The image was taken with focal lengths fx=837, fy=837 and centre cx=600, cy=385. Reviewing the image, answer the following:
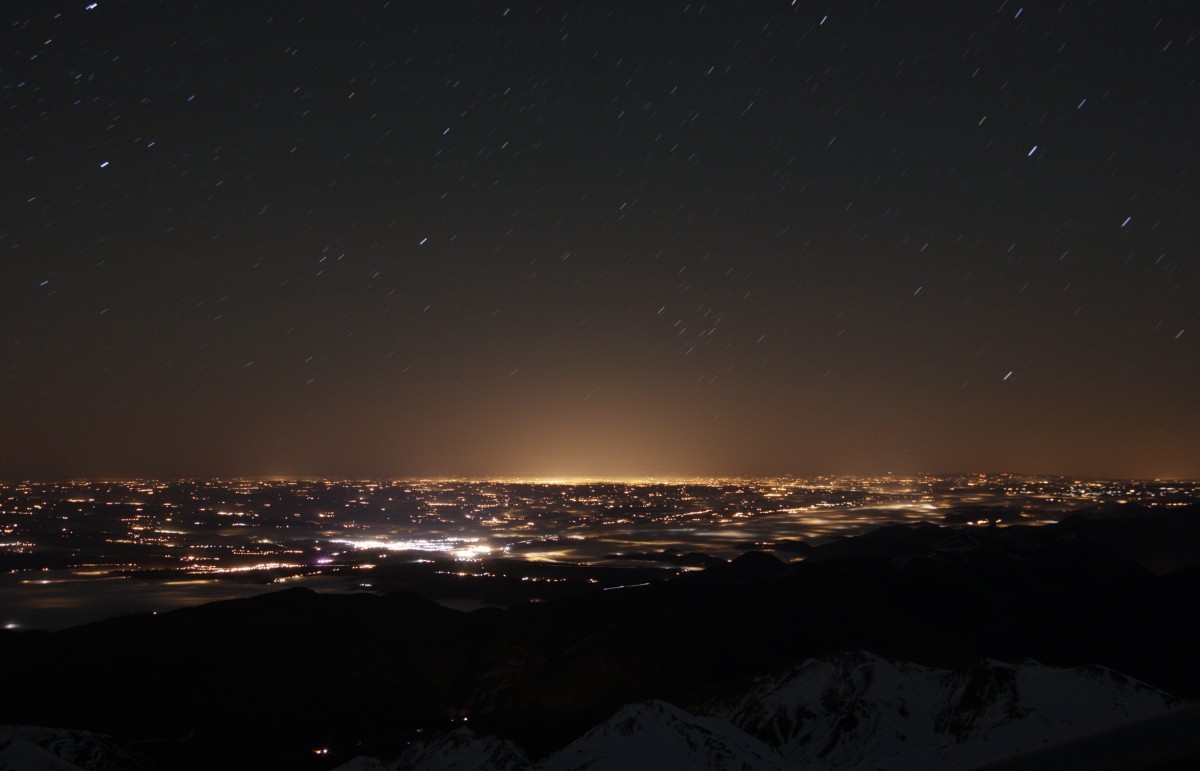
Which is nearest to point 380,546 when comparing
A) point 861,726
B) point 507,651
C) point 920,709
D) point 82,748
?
point 507,651

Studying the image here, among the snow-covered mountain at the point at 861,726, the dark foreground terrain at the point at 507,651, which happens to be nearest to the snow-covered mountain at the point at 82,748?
the dark foreground terrain at the point at 507,651

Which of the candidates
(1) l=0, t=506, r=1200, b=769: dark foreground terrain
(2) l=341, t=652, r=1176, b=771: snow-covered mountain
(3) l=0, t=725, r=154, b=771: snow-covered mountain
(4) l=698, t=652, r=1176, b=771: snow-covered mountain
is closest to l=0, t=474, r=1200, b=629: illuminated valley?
(1) l=0, t=506, r=1200, b=769: dark foreground terrain

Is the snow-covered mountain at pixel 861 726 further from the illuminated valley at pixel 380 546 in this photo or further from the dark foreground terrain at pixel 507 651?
the illuminated valley at pixel 380 546

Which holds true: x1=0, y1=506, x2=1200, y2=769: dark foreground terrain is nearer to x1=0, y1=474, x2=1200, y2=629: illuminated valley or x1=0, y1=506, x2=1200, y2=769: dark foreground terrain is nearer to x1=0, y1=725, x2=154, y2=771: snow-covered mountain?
→ x1=0, y1=725, x2=154, y2=771: snow-covered mountain

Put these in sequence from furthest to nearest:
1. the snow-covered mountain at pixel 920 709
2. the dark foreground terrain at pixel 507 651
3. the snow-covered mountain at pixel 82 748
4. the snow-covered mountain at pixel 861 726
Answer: the dark foreground terrain at pixel 507 651
the snow-covered mountain at pixel 82 748
the snow-covered mountain at pixel 920 709
the snow-covered mountain at pixel 861 726

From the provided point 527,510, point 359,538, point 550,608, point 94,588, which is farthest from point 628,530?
point 550,608

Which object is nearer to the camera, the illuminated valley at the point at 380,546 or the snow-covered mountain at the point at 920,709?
the snow-covered mountain at the point at 920,709

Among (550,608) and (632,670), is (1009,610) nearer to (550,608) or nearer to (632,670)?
(632,670)
